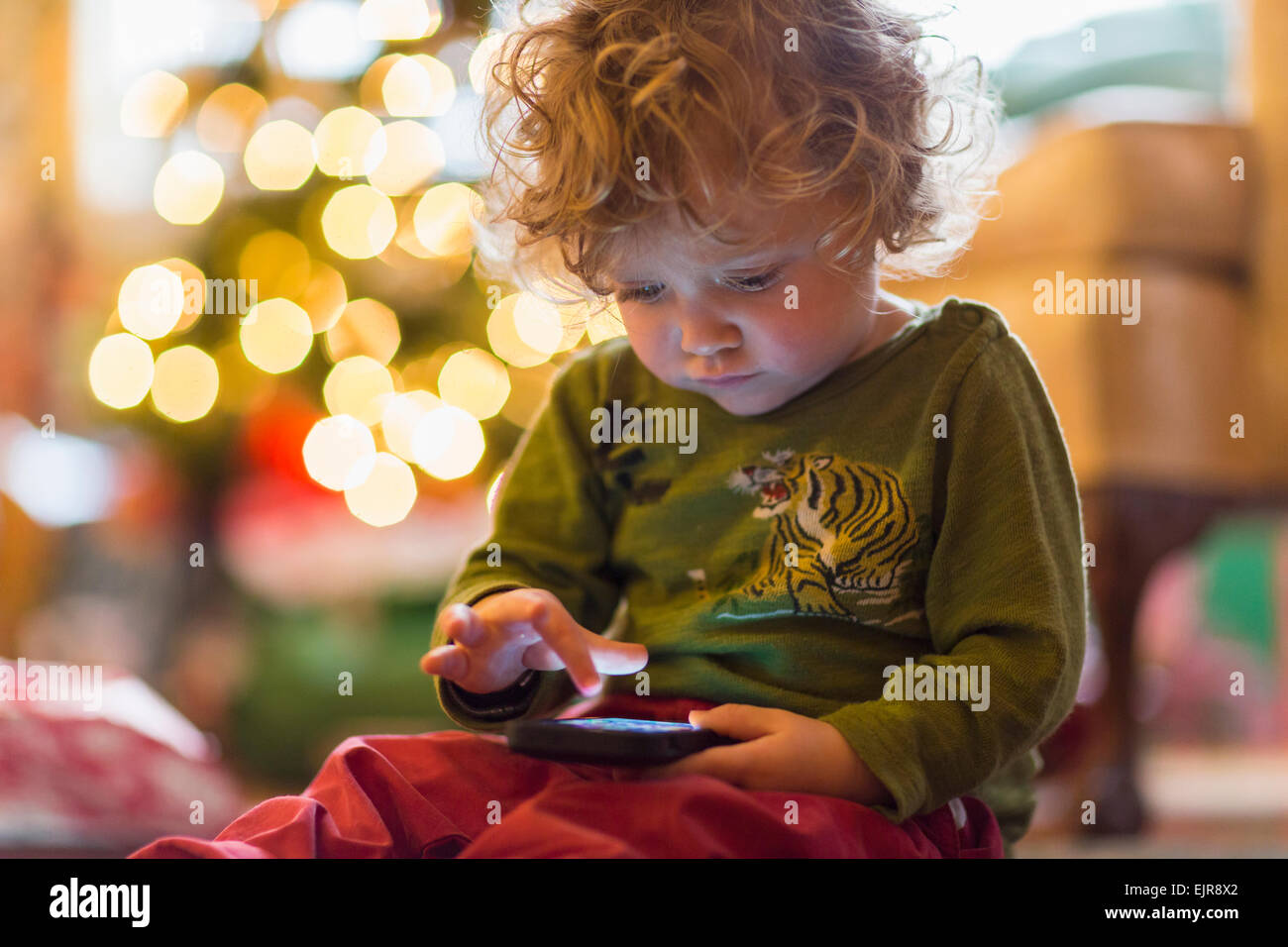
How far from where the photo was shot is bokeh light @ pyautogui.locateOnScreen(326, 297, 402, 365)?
1.54 metres

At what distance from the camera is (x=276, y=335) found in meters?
1.55

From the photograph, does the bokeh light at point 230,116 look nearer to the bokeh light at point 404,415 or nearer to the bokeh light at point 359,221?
the bokeh light at point 359,221

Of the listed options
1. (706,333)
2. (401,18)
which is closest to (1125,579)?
(706,333)

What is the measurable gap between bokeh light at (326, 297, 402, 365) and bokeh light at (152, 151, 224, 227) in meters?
0.24

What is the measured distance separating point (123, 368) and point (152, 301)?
0.14 metres

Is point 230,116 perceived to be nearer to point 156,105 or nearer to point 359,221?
point 156,105

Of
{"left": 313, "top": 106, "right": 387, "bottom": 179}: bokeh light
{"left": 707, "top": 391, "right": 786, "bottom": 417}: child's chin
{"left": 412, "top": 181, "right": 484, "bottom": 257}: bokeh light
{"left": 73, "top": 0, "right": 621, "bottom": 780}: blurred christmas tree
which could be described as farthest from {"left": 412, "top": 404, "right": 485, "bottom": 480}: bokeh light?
{"left": 707, "top": 391, "right": 786, "bottom": 417}: child's chin

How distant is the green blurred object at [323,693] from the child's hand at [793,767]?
3.85ft

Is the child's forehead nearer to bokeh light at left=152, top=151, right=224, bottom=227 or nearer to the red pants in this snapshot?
the red pants

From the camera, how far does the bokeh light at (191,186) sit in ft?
5.07

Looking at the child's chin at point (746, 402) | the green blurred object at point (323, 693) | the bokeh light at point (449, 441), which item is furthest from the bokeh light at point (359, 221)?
the child's chin at point (746, 402)

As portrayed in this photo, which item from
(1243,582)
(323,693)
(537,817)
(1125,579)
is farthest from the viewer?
(1243,582)
